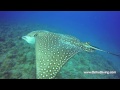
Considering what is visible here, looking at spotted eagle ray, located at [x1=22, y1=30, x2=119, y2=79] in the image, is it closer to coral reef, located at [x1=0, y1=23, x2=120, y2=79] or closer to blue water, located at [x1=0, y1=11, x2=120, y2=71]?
coral reef, located at [x1=0, y1=23, x2=120, y2=79]

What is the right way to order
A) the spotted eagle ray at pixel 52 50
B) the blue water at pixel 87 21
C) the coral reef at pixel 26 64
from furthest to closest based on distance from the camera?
the blue water at pixel 87 21 → the coral reef at pixel 26 64 → the spotted eagle ray at pixel 52 50

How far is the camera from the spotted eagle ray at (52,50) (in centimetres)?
319

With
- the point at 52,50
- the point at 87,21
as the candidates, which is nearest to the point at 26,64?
the point at 52,50

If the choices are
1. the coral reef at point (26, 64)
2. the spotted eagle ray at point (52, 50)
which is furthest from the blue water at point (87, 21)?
the spotted eagle ray at point (52, 50)

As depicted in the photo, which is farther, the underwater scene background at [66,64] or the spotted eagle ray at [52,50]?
the underwater scene background at [66,64]

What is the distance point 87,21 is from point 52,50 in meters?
3.12

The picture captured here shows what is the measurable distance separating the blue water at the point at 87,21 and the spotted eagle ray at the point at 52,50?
37.5 inches

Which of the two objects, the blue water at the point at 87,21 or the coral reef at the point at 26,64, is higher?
the blue water at the point at 87,21

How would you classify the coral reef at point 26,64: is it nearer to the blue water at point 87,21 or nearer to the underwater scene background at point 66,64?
the underwater scene background at point 66,64

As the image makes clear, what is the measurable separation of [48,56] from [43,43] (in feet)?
1.49

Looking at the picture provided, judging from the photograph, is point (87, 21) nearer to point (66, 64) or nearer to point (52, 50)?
point (66, 64)
